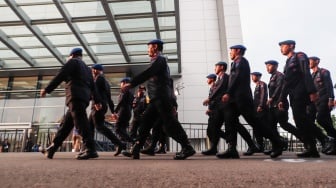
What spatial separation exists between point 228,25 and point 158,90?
1644cm

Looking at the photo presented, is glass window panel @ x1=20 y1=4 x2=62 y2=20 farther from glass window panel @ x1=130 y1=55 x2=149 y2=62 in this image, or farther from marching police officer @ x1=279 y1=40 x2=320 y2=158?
marching police officer @ x1=279 y1=40 x2=320 y2=158

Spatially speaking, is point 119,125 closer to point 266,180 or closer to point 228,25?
point 266,180

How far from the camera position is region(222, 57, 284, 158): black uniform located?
15.9ft

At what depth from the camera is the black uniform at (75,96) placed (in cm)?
448

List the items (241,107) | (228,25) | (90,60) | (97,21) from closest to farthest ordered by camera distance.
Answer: (241,107) < (97,21) < (90,60) < (228,25)

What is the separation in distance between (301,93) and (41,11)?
1061cm

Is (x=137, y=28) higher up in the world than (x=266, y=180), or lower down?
higher up

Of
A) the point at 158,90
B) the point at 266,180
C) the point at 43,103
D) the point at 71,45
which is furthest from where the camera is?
the point at 43,103

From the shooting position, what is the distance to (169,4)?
11.0m

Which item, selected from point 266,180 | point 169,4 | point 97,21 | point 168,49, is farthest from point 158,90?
point 168,49

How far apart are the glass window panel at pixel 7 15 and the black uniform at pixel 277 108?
34.3 ft

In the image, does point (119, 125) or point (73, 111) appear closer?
point (73, 111)

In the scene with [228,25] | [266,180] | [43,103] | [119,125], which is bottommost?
[266,180]

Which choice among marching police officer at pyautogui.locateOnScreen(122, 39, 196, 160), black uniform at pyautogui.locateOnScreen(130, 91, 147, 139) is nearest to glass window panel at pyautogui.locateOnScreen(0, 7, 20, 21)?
black uniform at pyautogui.locateOnScreen(130, 91, 147, 139)
